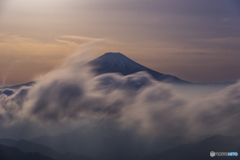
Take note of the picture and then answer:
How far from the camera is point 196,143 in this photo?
367ft

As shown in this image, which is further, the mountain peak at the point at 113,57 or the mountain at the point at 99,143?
the mountain peak at the point at 113,57

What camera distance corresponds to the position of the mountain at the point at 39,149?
419 ft

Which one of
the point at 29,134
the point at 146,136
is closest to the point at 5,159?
the point at 29,134

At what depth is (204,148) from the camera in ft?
343

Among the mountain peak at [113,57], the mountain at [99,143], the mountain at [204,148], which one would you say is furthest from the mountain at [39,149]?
the mountain peak at [113,57]

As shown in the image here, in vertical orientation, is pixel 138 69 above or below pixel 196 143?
above

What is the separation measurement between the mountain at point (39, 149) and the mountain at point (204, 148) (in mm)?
38269

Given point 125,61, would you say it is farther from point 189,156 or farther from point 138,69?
point 189,156

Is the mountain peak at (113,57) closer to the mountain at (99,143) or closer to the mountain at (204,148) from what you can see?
the mountain at (99,143)

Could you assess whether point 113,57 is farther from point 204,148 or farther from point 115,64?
point 204,148

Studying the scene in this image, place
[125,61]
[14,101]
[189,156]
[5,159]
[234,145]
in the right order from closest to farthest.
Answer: [5,159]
[234,145]
[189,156]
[14,101]
[125,61]

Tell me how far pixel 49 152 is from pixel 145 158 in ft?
142

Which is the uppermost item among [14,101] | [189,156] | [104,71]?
[104,71]

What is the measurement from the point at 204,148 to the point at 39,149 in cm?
7321
